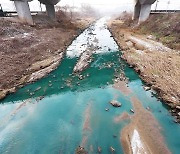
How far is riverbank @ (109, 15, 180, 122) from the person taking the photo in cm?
1927

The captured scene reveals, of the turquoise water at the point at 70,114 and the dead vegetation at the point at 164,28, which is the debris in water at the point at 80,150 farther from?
the dead vegetation at the point at 164,28

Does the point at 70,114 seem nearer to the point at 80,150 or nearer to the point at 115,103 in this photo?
the point at 115,103

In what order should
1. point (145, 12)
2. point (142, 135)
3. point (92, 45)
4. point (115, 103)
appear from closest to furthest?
point (142, 135), point (115, 103), point (92, 45), point (145, 12)

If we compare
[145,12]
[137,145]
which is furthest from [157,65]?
[145,12]

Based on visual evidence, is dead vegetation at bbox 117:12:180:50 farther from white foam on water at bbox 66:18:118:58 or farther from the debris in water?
the debris in water

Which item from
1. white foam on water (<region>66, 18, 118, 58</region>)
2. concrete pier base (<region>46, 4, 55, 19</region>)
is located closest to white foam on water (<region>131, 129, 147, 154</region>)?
white foam on water (<region>66, 18, 118, 58</region>)

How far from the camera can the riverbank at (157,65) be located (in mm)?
19266

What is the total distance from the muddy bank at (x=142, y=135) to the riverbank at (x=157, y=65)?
95.0 inches

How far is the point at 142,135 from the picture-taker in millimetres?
15094

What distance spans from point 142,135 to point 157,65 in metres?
12.3

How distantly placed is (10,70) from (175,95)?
62.7 feet

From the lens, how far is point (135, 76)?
2452 centimetres

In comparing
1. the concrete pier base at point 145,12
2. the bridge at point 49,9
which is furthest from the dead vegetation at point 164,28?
the bridge at point 49,9

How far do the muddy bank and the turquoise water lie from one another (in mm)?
478
